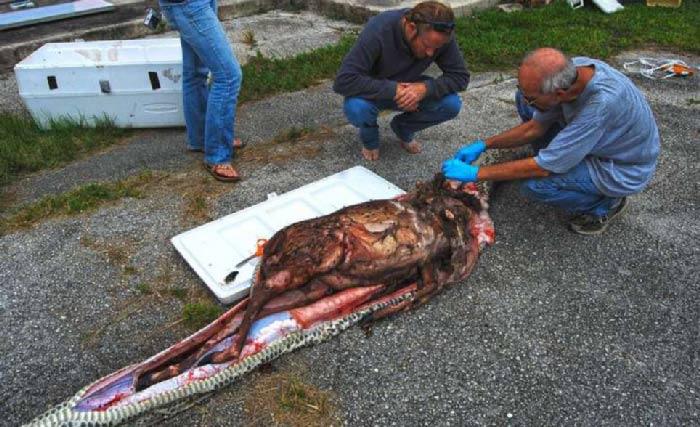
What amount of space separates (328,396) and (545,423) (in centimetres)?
96

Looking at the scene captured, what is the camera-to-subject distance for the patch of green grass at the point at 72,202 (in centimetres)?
373

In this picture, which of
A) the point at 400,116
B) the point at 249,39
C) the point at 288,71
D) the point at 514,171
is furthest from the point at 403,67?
the point at 249,39

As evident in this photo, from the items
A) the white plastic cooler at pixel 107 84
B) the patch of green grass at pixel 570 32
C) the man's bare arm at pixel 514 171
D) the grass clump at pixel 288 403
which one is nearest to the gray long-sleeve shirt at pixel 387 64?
the man's bare arm at pixel 514 171

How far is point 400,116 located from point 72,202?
2495mm

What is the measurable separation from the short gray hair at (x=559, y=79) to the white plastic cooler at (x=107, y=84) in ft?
9.87

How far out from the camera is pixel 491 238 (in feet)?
11.4

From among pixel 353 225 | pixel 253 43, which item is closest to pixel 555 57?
pixel 353 225

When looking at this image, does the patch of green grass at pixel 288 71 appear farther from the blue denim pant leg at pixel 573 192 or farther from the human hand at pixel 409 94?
the blue denim pant leg at pixel 573 192

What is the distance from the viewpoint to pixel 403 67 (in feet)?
12.9

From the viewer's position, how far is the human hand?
3820mm

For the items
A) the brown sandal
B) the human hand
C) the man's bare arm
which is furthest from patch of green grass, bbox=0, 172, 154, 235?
the man's bare arm

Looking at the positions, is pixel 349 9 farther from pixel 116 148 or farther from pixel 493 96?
pixel 116 148

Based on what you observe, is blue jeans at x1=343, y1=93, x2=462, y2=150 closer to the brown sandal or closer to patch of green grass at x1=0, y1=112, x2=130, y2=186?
the brown sandal

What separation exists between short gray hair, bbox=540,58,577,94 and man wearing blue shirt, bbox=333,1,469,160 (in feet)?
2.92
